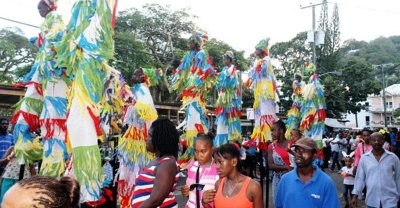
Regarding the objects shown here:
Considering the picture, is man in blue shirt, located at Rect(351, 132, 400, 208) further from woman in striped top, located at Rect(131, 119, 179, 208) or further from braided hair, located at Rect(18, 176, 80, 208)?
braided hair, located at Rect(18, 176, 80, 208)

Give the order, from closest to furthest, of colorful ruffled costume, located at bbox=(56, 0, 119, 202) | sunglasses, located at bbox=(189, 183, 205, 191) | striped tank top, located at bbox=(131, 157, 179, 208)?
1. striped tank top, located at bbox=(131, 157, 179, 208)
2. sunglasses, located at bbox=(189, 183, 205, 191)
3. colorful ruffled costume, located at bbox=(56, 0, 119, 202)

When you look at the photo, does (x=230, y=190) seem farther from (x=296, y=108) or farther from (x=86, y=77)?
(x=296, y=108)

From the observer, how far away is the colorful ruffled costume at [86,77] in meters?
3.61

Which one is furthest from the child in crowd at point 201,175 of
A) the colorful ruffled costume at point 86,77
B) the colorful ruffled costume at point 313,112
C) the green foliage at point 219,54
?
the green foliage at point 219,54

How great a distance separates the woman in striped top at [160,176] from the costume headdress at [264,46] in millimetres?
4547

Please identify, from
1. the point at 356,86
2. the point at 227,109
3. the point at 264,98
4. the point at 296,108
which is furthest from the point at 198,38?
the point at 356,86

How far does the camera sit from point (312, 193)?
3.13m

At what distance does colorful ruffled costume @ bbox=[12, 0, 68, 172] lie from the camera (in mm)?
4391

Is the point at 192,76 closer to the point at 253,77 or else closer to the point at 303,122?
the point at 253,77

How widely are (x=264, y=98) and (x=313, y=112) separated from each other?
2574 millimetres

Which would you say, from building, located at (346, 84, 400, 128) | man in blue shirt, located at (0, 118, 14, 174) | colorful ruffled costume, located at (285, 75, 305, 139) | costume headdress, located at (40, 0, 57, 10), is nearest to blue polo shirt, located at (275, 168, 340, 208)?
costume headdress, located at (40, 0, 57, 10)

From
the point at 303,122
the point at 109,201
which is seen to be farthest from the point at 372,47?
the point at 109,201

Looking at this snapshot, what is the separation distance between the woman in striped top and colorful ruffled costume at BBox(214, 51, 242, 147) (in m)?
4.77

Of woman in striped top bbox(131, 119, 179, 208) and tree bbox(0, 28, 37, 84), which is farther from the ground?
tree bbox(0, 28, 37, 84)
